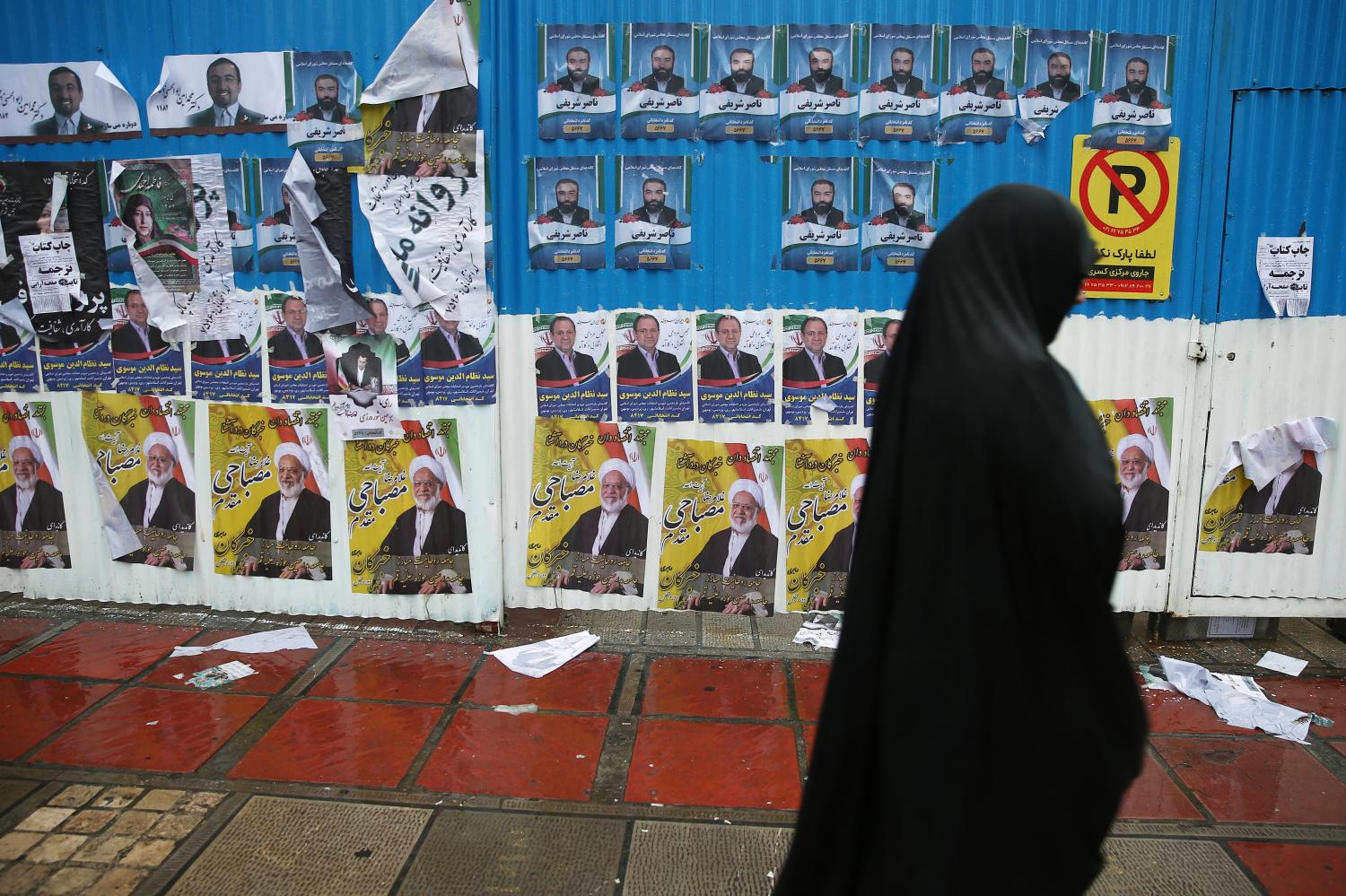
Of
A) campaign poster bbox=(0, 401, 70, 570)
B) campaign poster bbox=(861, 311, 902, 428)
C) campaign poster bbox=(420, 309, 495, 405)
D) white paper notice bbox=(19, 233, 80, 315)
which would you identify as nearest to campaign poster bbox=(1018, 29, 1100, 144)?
campaign poster bbox=(861, 311, 902, 428)

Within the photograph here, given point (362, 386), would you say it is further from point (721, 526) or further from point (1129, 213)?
point (1129, 213)

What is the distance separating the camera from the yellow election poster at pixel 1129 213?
418 centimetres

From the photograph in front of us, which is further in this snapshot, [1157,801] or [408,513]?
[408,513]

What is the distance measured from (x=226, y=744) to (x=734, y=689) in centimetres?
209

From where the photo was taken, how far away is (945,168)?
4.19m

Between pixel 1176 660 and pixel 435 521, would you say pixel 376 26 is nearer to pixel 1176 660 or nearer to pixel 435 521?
pixel 435 521

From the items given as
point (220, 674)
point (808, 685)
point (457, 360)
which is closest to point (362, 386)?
point (457, 360)

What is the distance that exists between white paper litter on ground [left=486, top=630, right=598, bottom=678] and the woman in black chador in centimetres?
253

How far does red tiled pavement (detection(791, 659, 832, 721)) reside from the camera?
379cm

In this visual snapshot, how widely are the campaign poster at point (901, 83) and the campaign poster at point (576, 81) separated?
121cm

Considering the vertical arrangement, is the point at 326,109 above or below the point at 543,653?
above

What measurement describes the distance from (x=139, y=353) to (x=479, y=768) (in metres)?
2.91

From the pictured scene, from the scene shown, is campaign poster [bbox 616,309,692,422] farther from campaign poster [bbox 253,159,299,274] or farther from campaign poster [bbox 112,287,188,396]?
campaign poster [bbox 112,287,188,396]

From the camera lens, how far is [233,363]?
4465 millimetres
